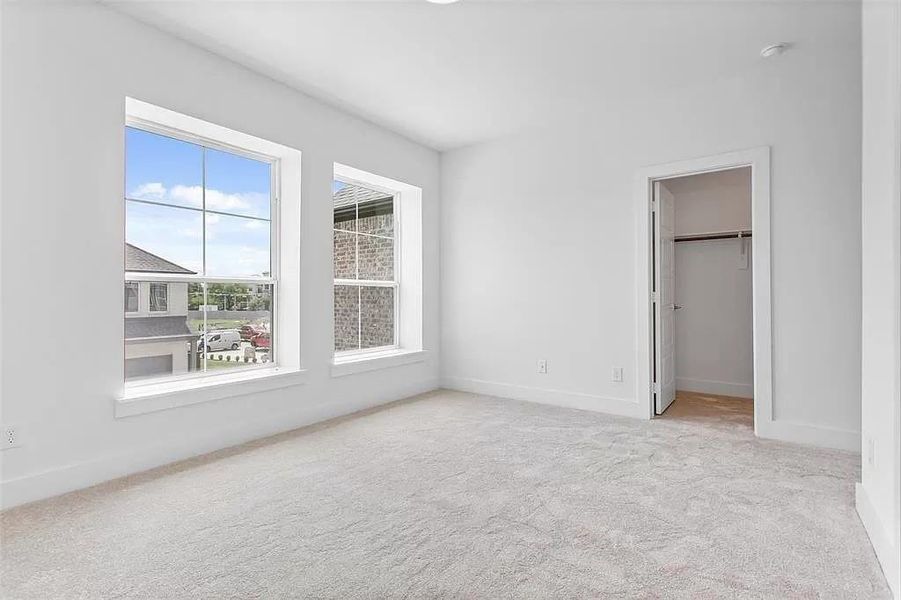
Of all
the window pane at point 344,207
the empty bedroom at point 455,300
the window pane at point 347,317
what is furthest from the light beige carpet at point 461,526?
the window pane at point 344,207

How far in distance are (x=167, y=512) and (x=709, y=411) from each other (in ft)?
13.4

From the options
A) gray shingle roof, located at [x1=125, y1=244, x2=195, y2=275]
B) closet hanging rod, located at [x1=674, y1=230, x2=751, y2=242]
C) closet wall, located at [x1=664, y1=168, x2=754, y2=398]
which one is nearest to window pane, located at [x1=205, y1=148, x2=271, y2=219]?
gray shingle roof, located at [x1=125, y1=244, x2=195, y2=275]

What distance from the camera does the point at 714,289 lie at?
4.92m

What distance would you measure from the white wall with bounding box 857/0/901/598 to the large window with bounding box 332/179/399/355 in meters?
3.60

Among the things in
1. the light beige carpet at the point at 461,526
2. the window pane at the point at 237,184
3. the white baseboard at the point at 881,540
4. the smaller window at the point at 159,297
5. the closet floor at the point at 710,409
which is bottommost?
the light beige carpet at the point at 461,526

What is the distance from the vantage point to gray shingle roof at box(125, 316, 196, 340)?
2888mm

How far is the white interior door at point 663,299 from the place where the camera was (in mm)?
3936

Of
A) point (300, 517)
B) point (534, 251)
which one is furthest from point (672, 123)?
point (300, 517)

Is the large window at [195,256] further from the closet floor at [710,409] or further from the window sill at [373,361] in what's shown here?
the closet floor at [710,409]

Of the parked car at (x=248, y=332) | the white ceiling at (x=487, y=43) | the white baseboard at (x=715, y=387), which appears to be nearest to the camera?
the white ceiling at (x=487, y=43)

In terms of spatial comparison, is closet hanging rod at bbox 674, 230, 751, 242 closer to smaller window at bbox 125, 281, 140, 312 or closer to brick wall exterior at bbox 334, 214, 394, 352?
brick wall exterior at bbox 334, 214, 394, 352

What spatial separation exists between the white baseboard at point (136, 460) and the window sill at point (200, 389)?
0.75 feet

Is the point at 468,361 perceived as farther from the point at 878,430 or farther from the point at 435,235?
the point at 878,430

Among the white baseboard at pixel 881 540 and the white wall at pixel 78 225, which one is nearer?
the white baseboard at pixel 881 540
